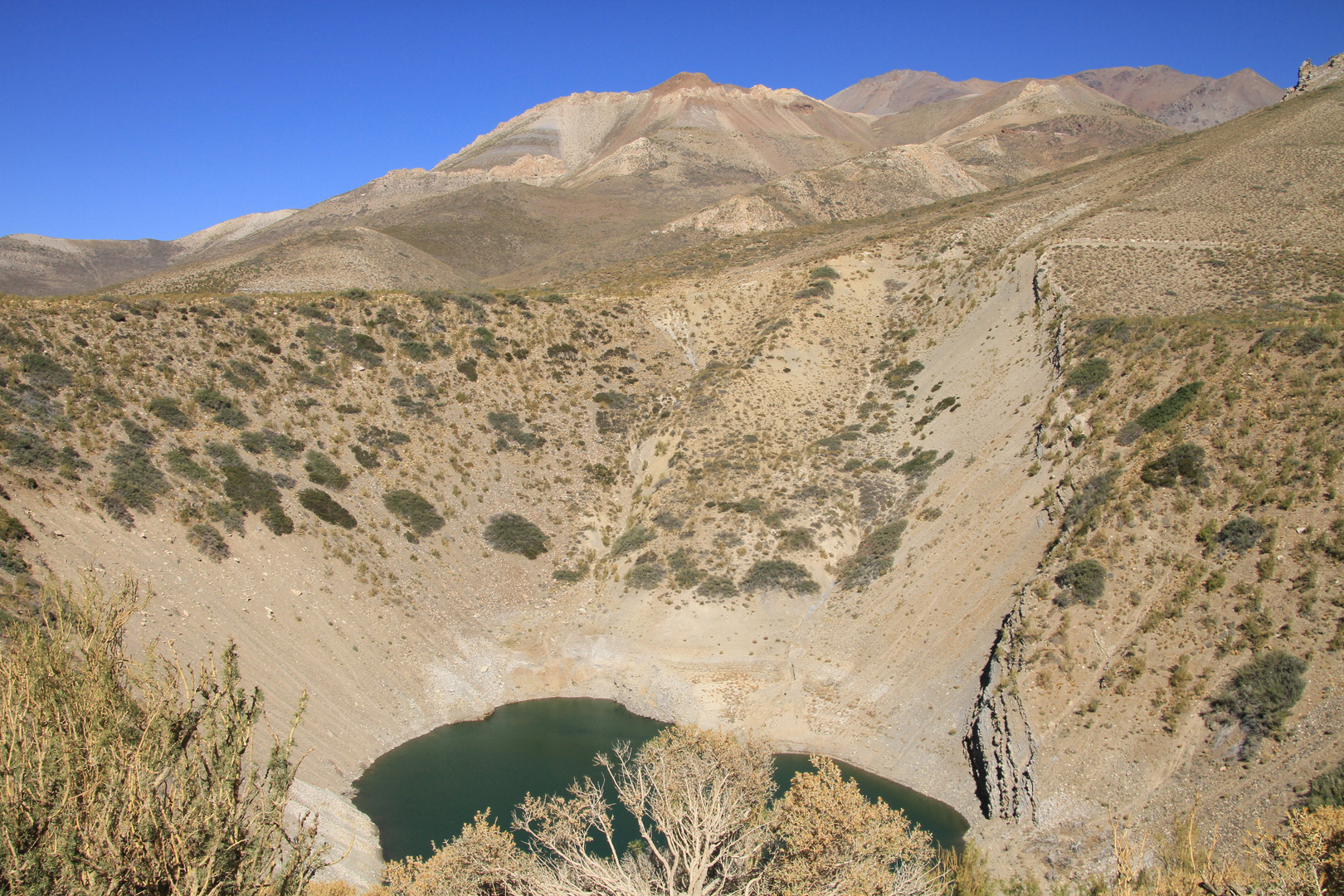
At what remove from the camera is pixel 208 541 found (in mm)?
28391

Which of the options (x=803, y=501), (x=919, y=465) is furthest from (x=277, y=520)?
(x=919, y=465)

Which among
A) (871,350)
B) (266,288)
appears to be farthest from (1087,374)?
(266,288)

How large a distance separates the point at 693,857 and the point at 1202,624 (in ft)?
52.3

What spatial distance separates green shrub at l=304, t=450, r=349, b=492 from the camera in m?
34.0

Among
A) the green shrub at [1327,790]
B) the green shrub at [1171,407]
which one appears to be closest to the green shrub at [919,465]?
the green shrub at [1171,407]

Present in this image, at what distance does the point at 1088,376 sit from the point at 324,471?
112 ft

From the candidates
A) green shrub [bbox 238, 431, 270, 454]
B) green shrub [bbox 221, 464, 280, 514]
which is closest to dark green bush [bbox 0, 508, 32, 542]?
green shrub [bbox 221, 464, 280, 514]

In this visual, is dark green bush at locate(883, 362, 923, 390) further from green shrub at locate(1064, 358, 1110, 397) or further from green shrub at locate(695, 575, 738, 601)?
green shrub at locate(695, 575, 738, 601)

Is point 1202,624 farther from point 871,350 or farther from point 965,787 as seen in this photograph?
point 871,350

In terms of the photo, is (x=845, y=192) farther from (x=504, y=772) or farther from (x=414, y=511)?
A: (x=504, y=772)

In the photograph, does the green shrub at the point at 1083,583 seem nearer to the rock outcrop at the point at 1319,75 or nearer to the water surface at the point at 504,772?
the water surface at the point at 504,772

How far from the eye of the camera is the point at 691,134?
157 m

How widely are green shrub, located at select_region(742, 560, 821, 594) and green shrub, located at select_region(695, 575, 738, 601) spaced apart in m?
0.60

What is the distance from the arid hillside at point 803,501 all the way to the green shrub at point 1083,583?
3.6 inches
